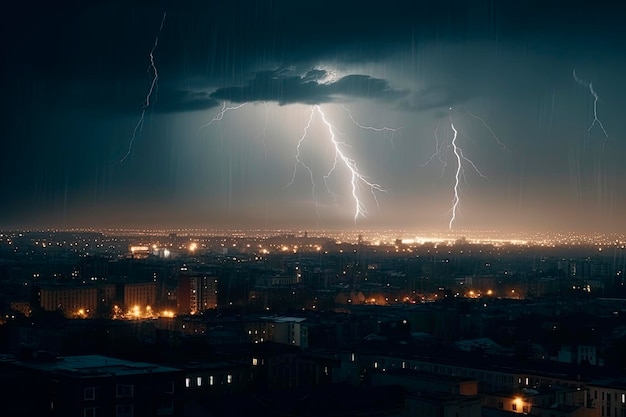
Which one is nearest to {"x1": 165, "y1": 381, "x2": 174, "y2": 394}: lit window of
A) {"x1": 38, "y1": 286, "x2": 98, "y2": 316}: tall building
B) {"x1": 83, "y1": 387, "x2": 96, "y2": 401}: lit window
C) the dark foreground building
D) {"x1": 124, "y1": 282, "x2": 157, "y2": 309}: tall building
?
the dark foreground building

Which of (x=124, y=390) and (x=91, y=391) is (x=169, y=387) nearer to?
(x=124, y=390)

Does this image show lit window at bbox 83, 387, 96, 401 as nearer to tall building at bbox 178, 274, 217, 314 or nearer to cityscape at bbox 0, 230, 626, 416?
cityscape at bbox 0, 230, 626, 416

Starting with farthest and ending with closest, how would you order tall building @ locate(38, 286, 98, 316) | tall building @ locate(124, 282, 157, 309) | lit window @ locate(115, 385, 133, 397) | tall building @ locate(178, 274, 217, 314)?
tall building @ locate(124, 282, 157, 309), tall building @ locate(178, 274, 217, 314), tall building @ locate(38, 286, 98, 316), lit window @ locate(115, 385, 133, 397)

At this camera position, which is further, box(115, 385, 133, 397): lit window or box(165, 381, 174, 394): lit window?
box(165, 381, 174, 394): lit window

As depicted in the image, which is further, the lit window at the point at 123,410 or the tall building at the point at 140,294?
the tall building at the point at 140,294

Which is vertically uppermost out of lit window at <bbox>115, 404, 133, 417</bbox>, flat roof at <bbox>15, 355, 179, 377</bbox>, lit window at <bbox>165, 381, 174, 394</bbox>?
flat roof at <bbox>15, 355, 179, 377</bbox>

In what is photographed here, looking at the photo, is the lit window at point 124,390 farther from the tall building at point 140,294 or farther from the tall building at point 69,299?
the tall building at point 140,294

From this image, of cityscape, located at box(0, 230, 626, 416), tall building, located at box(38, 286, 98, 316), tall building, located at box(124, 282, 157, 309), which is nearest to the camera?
cityscape, located at box(0, 230, 626, 416)

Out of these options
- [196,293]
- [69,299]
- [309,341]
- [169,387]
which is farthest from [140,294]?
[169,387]

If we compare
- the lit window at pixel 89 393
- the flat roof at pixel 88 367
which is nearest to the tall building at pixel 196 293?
the flat roof at pixel 88 367
